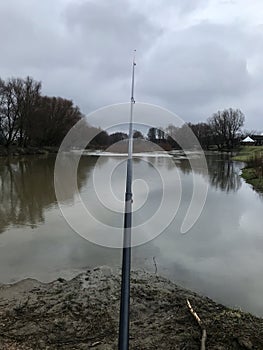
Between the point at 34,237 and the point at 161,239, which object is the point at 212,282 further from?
the point at 34,237

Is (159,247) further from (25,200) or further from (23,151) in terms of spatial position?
(23,151)

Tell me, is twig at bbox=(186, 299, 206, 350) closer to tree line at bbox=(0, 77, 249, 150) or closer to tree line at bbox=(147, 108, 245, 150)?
tree line at bbox=(0, 77, 249, 150)

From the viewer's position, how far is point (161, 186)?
1584 centimetres

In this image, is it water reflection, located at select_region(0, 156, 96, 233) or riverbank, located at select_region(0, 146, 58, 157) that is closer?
water reflection, located at select_region(0, 156, 96, 233)

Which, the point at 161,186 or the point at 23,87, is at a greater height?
the point at 23,87

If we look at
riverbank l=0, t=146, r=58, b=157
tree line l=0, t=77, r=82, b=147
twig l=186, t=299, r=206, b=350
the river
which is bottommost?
the river

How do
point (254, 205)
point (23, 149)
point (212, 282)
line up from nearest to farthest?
point (212, 282), point (254, 205), point (23, 149)

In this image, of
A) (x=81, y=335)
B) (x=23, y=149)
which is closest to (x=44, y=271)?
(x=81, y=335)

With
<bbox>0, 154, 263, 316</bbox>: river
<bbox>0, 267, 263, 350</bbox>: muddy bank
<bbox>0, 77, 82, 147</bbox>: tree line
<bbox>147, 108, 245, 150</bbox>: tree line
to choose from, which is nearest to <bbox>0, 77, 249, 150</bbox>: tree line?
<bbox>0, 77, 82, 147</bbox>: tree line

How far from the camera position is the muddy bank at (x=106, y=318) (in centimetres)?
348

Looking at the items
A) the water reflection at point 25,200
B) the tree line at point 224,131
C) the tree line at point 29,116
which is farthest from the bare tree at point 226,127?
the water reflection at point 25,200

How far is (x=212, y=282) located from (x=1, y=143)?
140 ft

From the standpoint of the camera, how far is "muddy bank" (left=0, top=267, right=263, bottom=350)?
11.4ft

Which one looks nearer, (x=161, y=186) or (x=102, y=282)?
(x=102, y=282)
